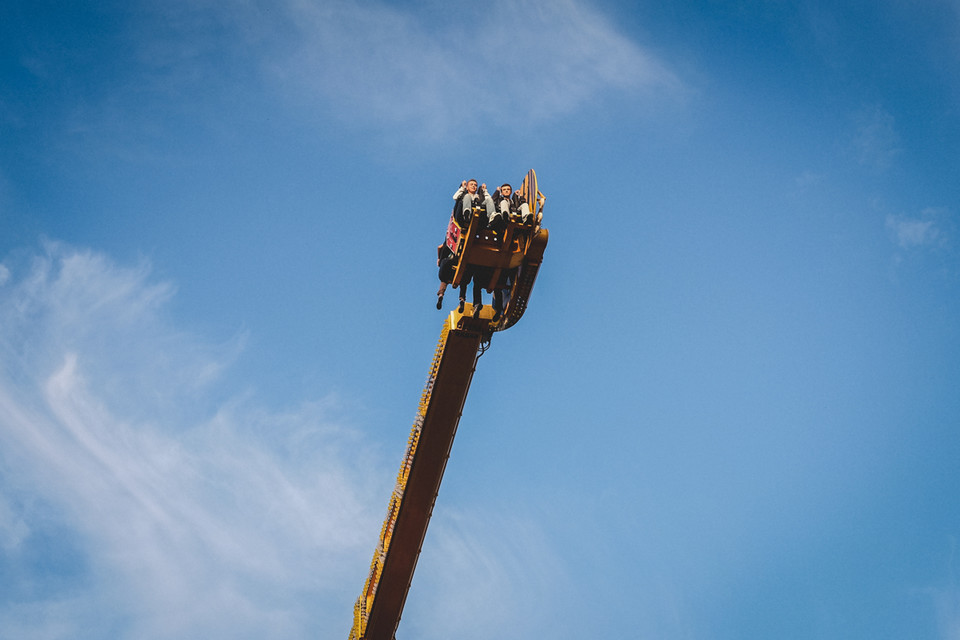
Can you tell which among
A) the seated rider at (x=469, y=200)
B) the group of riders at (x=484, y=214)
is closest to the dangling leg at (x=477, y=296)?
the group of riders at (x=484, y=214)

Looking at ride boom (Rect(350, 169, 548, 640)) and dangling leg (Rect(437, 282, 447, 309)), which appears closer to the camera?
ride boom (Rect(350, 169, 548, 640))

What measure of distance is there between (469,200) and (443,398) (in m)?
3.73

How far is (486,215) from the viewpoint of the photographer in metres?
14.1

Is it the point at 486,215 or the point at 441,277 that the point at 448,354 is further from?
the point at 486,215

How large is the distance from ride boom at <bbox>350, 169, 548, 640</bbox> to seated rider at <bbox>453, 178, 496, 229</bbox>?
0.12 metres

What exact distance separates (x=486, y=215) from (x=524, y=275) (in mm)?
1302

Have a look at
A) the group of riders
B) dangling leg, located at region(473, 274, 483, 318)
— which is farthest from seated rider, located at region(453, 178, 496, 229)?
dangling leg, located at region(473, 274, 483, 318)

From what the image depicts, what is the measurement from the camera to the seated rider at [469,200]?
553 inches

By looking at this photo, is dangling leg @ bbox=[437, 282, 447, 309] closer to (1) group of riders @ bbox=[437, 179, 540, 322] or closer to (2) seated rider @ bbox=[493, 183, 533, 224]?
(1) group of riders @ bbox=[437, 179, 540, 322]

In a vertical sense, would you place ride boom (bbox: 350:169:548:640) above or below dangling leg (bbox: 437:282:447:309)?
below

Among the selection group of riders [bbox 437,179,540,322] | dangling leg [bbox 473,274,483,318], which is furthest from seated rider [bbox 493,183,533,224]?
dangling leg [bbox 473,274,483,318]

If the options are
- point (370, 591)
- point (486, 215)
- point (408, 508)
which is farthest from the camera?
point (370, 591)

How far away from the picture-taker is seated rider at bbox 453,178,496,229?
1404 centimetres

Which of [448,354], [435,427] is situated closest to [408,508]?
[435,427]
